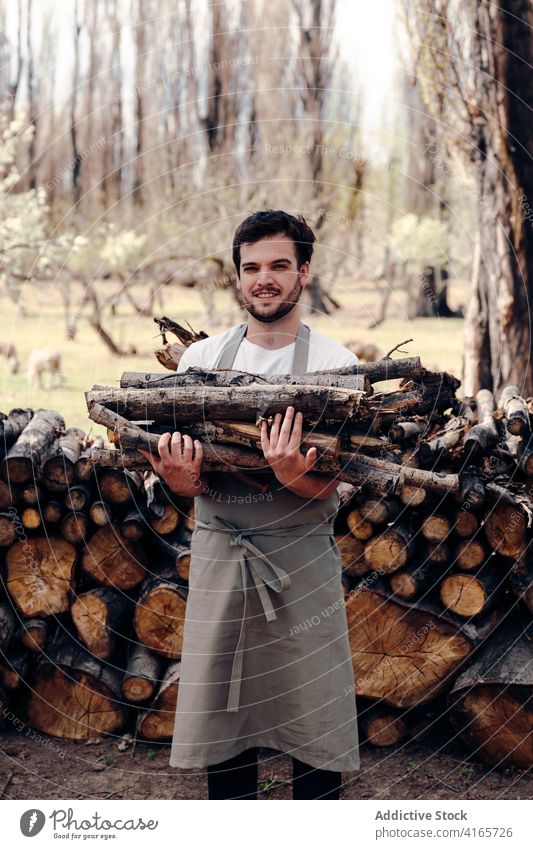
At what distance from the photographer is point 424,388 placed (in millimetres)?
4203

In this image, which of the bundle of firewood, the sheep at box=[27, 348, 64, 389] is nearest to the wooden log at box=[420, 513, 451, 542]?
the bundle of firewood

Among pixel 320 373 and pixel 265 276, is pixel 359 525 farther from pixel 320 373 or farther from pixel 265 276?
pixel 265 276

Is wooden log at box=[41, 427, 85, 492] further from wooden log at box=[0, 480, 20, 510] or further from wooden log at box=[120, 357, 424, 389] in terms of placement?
Result: wooden log at box=[120, 357, 424, 389]

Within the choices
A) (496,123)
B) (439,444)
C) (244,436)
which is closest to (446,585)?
(439,444)

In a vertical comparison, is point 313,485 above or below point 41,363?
below

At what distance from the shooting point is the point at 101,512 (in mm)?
3875

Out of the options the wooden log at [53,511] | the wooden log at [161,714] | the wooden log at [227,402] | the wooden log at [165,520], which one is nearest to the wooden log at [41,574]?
the wooden log at [53,511]

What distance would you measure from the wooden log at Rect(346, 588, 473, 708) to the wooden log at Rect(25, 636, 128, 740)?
1.18 m

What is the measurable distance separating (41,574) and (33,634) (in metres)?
0.30

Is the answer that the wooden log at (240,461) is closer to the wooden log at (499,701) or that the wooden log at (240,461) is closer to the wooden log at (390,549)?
the wooden log at (390,549)

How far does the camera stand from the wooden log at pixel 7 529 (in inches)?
153

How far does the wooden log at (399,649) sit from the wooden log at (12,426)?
1.77 m

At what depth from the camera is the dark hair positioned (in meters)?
2.69
